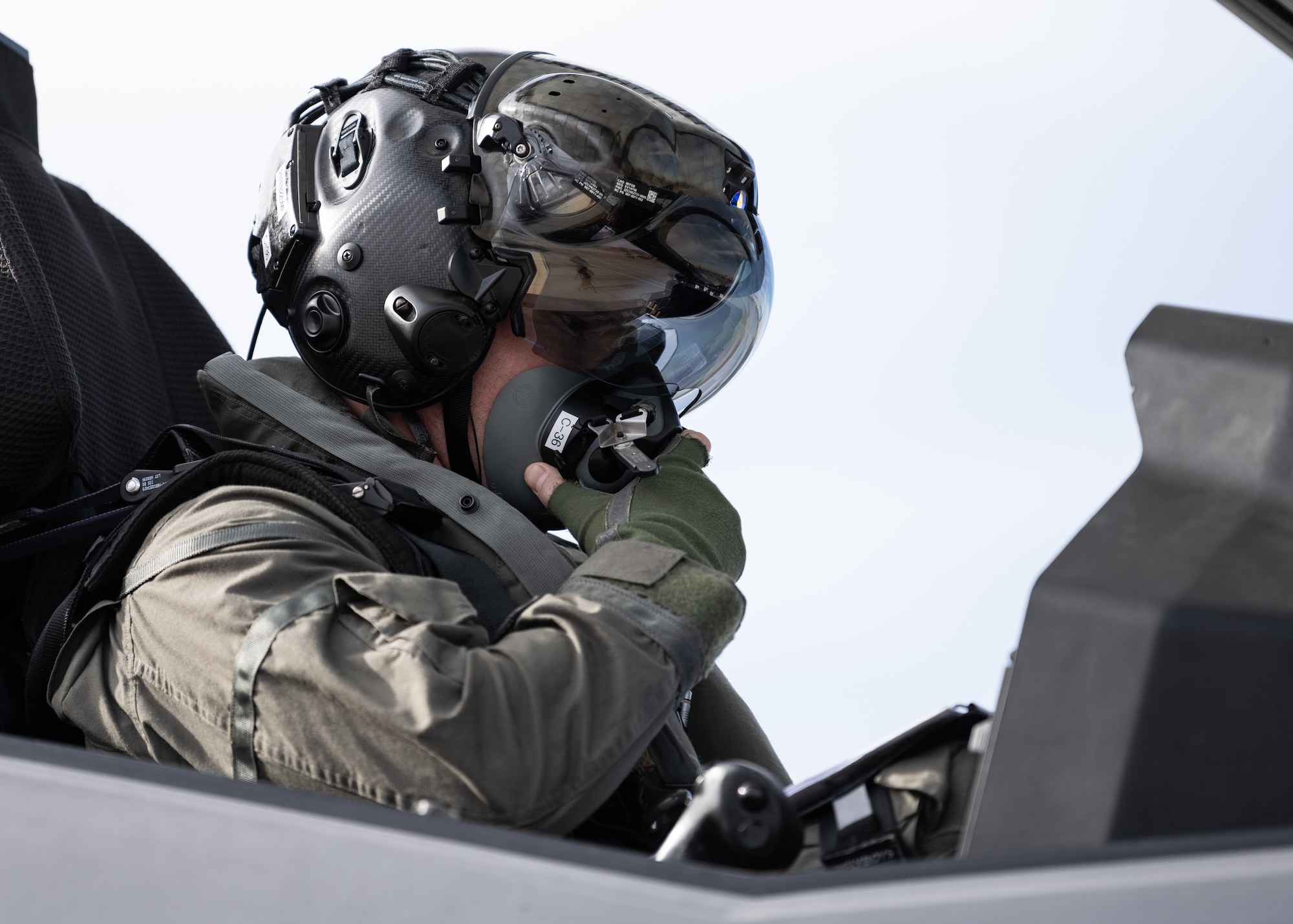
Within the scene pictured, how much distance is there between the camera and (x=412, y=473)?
5.09ft

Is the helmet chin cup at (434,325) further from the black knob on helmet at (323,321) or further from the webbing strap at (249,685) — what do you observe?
the webbing strap at (249,685)

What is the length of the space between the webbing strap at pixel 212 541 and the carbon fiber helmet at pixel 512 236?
441mm

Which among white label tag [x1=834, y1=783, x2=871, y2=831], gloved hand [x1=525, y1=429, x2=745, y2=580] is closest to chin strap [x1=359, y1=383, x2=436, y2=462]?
gloved hand [x1=525, y1=429, x2=745, y2=580]

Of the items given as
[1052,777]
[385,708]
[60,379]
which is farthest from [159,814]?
[60,379]

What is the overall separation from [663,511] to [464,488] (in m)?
0.24

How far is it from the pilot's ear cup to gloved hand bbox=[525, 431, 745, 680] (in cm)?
2

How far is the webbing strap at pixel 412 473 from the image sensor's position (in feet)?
4.89

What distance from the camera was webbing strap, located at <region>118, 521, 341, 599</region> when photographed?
1.19 m

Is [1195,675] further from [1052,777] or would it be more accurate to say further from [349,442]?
[349,442]

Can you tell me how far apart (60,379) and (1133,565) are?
116 cm

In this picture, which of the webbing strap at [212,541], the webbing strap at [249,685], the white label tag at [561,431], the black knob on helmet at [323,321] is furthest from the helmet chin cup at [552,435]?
the webbing strap at [249,685]

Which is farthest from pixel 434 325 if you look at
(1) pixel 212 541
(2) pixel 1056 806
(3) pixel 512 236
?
(2) pixel 1056 806

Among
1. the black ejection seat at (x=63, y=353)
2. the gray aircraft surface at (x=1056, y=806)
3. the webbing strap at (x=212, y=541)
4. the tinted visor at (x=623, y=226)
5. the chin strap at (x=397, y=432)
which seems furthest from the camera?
the chin strap at (x=397, y=432)

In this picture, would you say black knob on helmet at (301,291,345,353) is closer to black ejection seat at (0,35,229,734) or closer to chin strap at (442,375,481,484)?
chin strap at (442,375,481,484)
